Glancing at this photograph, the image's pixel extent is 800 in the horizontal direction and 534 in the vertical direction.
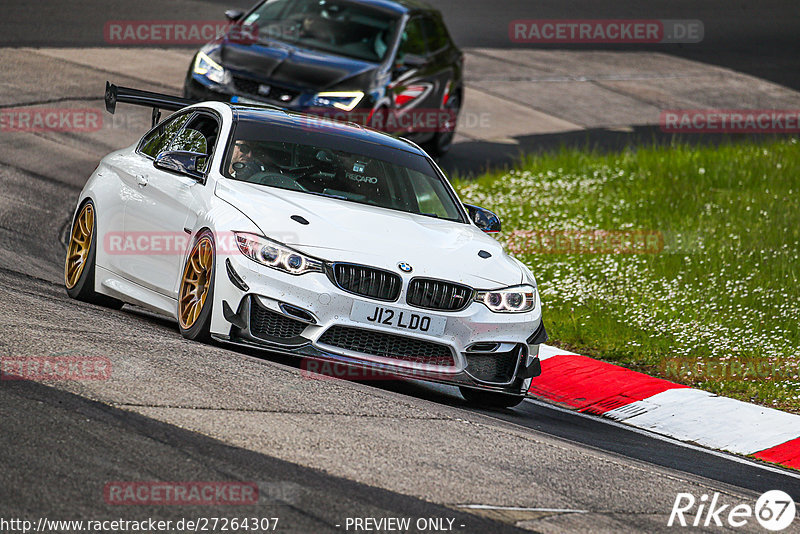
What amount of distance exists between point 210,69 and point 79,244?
577 centimetres

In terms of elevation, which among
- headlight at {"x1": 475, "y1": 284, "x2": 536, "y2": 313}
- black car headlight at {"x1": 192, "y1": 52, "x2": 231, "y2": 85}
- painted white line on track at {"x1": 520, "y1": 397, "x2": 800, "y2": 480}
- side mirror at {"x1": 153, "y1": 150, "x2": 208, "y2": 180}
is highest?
side mirror at {"x1": 153, "y1": 150, "x2": 208, "y2": 180}

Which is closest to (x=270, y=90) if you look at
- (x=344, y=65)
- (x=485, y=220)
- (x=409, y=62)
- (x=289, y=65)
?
(x=289, y=65)

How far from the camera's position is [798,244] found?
12.8 m

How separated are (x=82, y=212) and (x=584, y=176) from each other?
8770mm

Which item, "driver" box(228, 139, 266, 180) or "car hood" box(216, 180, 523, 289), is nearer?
"car hood" box(216, 180, 523, 289)

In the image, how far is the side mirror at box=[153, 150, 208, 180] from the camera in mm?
7980

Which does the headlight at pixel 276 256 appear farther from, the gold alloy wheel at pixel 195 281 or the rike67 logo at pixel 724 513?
the rike67 logo at pixel 724 513

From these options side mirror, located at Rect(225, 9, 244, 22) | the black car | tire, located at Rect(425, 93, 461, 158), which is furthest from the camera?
tire, located at Rect(425, 93, 461, 158)

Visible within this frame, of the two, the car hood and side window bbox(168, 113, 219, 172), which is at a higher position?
side window bbox(168, 113, 219, 172)

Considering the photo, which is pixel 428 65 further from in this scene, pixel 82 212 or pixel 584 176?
pixel 82 212

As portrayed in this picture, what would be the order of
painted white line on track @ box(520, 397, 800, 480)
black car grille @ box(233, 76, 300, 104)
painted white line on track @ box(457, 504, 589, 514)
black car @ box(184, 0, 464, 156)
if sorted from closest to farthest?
painted white line on track @ box(457, 504, 589, 514) < painted white line on track @ box(520, 397, 800, 480) < black car grille @ box(233, 76, 300, 104) < black car @ box(184, 0, 464, 156)

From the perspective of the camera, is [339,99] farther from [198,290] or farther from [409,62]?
[198,290]

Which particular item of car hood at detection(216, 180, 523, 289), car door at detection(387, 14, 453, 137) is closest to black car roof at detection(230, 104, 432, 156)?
car hood at detection(216, 180, 523, 289)

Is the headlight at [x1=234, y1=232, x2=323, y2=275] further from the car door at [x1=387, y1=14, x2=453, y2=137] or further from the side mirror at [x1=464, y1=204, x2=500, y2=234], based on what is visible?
the car door at [x1=387, y1=14, x2=453, y2=137]
